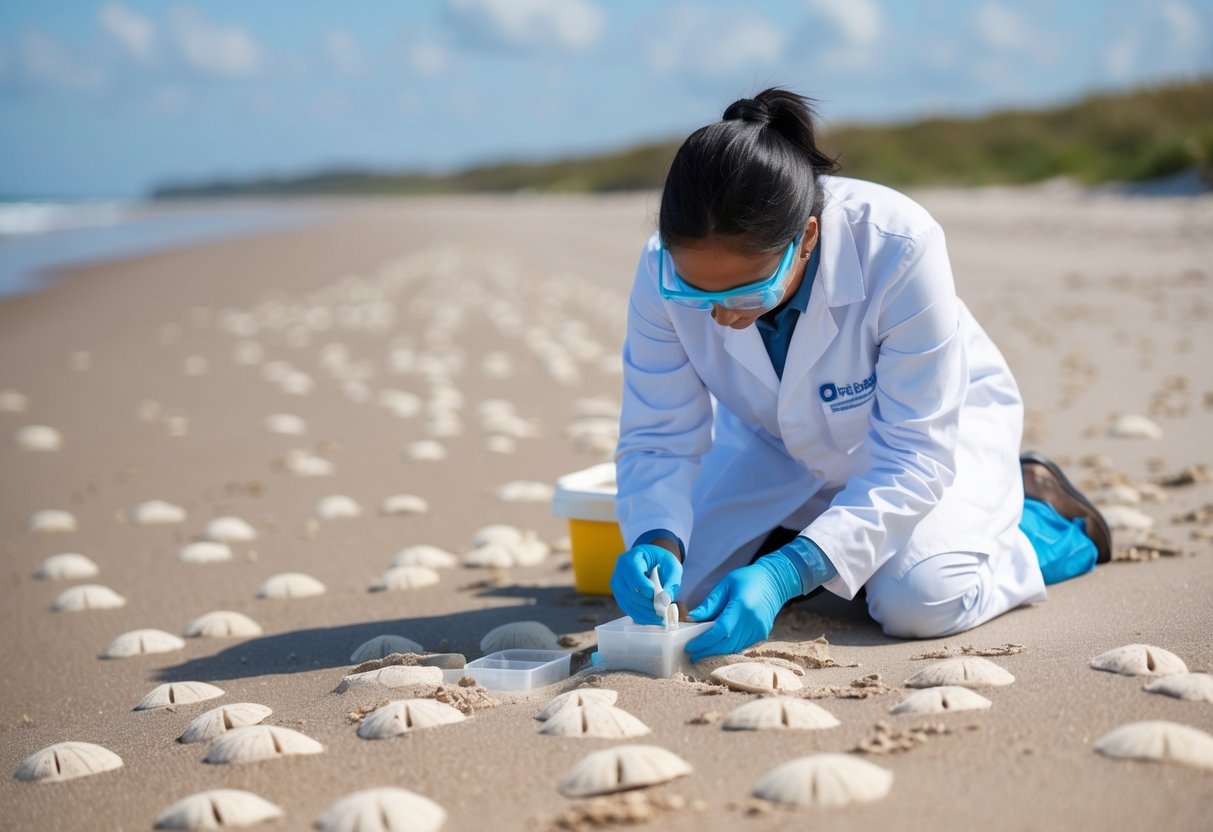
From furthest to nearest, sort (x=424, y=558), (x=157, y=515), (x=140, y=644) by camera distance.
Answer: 1. (x=157, y=515)
2. (x=424, y=558)
3. (x=140, y=644)

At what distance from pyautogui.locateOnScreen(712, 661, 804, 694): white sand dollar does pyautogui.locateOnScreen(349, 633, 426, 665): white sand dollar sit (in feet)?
3.36

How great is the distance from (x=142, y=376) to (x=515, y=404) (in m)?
3.25

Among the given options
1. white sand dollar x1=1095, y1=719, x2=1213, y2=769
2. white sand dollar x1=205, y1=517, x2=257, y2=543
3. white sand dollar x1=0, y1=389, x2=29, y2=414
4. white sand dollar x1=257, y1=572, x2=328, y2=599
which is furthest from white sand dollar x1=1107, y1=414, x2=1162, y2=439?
white sand dollar x1=0, y1=389, x2=29, y2=414

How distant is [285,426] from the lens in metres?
7.12

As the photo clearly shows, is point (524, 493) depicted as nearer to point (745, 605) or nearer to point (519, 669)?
point (519, 669)

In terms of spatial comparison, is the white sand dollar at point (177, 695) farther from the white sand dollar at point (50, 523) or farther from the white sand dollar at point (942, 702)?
the white sand dollar at point (50, 523)

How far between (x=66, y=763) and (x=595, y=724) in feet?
3.74

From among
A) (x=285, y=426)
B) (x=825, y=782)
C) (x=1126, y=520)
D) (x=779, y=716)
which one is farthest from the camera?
(x=285, y=426)

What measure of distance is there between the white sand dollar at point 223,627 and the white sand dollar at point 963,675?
2.08m

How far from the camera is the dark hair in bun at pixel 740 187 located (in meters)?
2.86

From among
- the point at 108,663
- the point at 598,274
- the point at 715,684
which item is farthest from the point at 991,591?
the point at 598,274

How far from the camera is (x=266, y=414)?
7672 millimetres

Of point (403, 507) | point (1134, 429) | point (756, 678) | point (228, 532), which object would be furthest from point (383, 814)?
point (1134, 429)

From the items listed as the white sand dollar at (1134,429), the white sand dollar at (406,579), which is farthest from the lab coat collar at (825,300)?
the white sand dollar at (1134,429)
